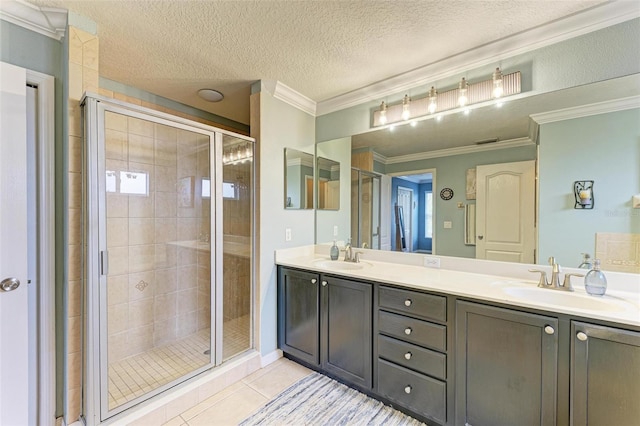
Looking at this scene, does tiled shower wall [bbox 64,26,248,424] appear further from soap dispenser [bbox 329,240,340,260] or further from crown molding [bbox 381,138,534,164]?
crown molding [bbox 381,138,534,164]

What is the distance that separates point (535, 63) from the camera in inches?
67.1

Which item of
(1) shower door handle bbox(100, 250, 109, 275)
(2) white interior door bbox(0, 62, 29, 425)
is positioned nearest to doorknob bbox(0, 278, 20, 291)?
(2) white interior door bbox(0, 62, 29, 425)

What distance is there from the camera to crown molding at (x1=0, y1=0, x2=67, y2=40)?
1.41 meters

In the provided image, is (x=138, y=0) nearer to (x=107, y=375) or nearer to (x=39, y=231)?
(x=39, y=231)

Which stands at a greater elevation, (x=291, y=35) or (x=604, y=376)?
(x=291, y=35)

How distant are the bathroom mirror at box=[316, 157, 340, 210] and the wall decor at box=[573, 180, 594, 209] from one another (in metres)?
1.75

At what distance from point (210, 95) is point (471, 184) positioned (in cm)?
245

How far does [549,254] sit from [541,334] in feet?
2.10

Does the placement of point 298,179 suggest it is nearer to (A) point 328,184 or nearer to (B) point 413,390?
(A) point 328,184

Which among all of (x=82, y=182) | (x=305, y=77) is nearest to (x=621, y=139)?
(x=305, y=77)

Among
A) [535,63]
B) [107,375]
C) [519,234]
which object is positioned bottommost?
[107,375]

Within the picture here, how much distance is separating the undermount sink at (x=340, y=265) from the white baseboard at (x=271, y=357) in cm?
90

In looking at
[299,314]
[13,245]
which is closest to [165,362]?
[299,314]

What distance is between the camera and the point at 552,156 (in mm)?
1688
